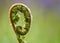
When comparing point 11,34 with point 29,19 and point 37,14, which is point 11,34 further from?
point 37,14

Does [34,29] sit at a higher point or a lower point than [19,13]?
lower

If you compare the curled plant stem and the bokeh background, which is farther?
the curled plant stem

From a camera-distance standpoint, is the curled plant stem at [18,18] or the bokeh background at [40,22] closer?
the bokeh background at [40,22]

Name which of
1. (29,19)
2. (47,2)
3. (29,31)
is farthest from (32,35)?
(47,2)
